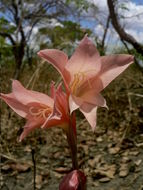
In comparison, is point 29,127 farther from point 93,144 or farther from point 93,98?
point 93,144

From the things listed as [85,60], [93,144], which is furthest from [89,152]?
[85,60]

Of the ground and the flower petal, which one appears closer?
the flower petal

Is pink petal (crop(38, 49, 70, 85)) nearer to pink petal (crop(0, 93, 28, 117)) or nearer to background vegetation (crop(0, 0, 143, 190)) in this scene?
pink petal (crop(0, 93, 28, 117))

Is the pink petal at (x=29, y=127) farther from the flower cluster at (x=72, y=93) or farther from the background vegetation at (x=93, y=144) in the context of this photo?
the background vegetation at (x=93, y=144)

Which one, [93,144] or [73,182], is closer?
[73,182]

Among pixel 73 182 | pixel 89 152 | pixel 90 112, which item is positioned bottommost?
pixel 89 152

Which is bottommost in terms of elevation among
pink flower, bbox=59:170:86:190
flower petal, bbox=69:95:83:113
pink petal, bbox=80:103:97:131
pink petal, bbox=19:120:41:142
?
pink flower, bbox=59:170:86:190

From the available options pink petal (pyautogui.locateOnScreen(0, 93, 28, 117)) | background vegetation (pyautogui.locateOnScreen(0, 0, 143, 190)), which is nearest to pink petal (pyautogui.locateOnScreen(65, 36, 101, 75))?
pink petal (pyautogui.locateOnScreen(0, 93, 28, 117))
